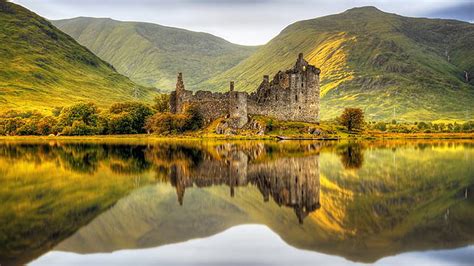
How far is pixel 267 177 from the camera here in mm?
27016

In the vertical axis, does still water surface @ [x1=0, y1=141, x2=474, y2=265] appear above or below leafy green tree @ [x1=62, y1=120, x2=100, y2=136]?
below

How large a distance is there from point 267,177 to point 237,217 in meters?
10.3

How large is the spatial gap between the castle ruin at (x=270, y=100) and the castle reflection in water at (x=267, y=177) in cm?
3989

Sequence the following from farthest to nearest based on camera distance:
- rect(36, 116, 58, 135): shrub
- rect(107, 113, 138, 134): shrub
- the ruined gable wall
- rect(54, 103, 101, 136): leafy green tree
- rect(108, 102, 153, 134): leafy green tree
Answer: rect(36, 116, 58, 135): shrub, rect(54, 103, 101, 136): leafy green tree, rect(108, 102, 153, 134): leafy green tree, rect(107, 113, 138, 134): shrub, the ruined gable wall

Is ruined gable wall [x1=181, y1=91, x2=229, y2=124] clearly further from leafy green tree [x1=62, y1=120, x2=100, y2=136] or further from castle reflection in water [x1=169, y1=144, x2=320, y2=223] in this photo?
castle reflection in water [x1=169, y1=144, x2=320, y2=223]

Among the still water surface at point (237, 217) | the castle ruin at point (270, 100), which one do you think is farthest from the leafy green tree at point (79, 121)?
the still water surface at point (237, 217)

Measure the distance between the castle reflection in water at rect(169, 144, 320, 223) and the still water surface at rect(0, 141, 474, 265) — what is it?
86 mm

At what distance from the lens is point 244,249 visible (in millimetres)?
12820

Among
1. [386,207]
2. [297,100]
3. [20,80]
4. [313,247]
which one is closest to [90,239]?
[313,247]

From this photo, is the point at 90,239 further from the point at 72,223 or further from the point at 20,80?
the point at 20,80

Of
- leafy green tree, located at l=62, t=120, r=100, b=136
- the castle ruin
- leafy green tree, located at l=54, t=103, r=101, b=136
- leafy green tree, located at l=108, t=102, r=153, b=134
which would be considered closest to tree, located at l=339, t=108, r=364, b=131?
the castle ruin

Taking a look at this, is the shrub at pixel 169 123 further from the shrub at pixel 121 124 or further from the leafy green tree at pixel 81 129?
the leafy green tree at pixel 81 129

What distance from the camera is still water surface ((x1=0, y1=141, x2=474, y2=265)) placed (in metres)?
12.1

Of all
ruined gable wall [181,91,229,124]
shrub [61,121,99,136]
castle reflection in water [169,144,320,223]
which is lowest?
castle reflection in water [169,144,320,223]
